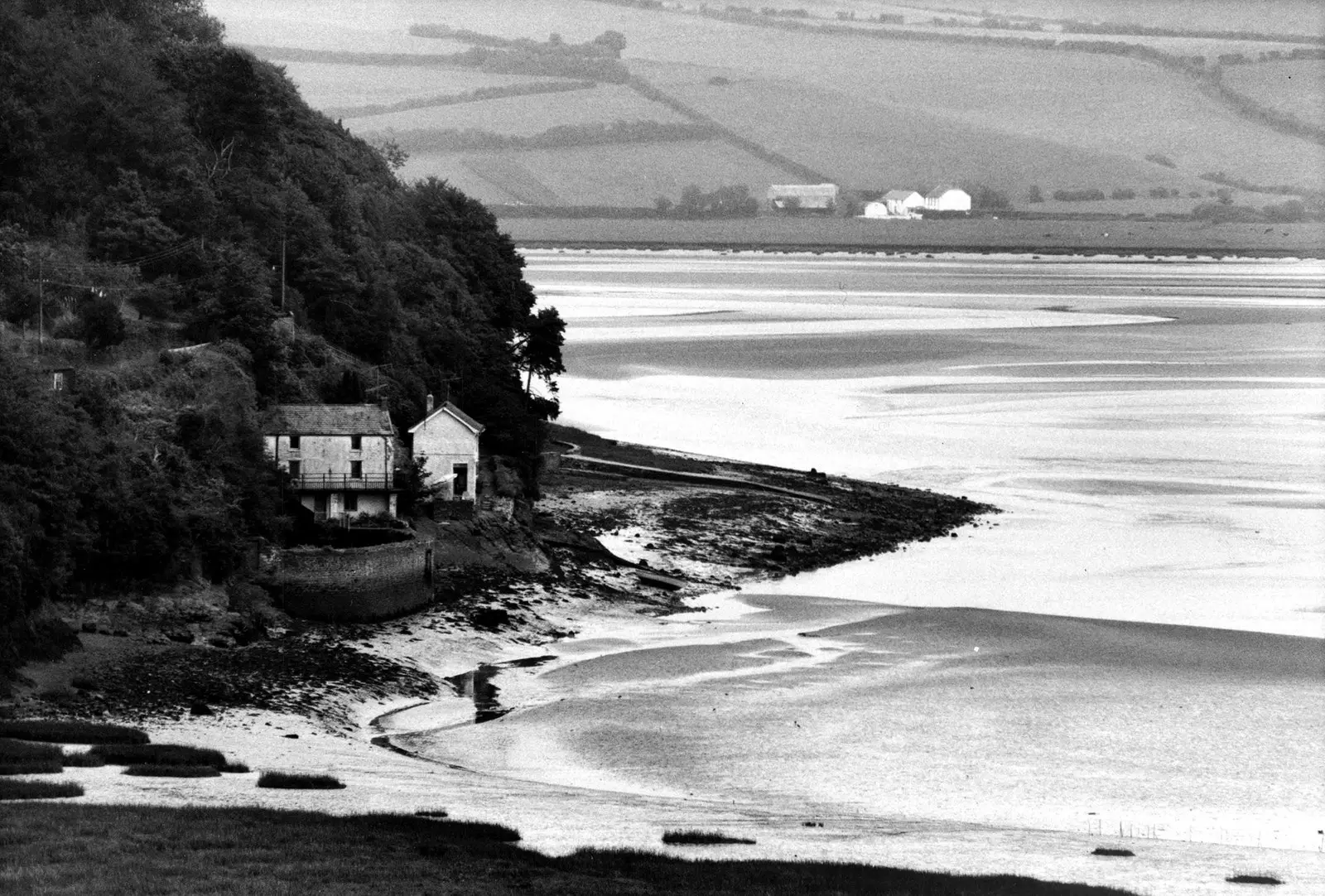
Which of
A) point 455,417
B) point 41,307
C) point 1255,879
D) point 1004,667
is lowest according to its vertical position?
point 1004,667

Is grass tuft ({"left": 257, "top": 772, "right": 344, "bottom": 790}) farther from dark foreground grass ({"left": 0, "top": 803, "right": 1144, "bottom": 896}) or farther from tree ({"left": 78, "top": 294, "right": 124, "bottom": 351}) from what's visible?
tree ({"left": 78, "top": 294, "right": 124, "bottom": 351})

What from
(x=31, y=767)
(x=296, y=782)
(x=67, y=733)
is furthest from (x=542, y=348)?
(x=31, y=767)

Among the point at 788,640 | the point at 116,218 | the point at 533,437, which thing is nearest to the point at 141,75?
the point at 116,218

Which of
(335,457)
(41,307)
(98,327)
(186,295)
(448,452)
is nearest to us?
(335,457)

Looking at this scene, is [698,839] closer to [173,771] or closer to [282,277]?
[173,771]

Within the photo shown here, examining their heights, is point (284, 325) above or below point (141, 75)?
below

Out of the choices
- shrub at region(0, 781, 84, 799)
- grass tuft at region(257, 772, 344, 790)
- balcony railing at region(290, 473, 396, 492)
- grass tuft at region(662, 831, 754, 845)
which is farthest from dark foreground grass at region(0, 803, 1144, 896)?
balcony railing at region(290, 473, 396, 492)

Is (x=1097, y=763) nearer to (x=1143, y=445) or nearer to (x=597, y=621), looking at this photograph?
(x=597, y=621)

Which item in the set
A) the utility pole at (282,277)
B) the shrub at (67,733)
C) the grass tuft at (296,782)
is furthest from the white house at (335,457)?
the grass tuft at (296,782)

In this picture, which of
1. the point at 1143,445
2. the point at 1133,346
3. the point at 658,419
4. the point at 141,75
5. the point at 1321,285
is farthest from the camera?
the point at 1321,285
